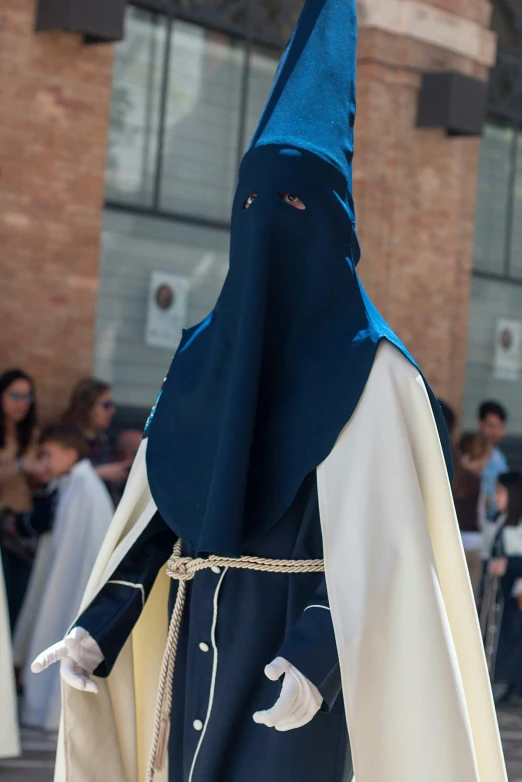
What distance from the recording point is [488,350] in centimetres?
1245

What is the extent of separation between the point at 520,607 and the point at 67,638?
19.5 ft

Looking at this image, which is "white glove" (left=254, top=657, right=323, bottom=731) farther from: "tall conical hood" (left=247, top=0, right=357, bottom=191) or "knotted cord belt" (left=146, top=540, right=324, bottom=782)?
"tall conical hood" (left=247, top=0, right=357, bottom=191)

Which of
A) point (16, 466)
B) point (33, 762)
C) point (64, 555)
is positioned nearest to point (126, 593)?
point (33, 762)

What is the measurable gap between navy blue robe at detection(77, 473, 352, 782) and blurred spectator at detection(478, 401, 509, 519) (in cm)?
572

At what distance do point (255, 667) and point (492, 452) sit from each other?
21.7 feet

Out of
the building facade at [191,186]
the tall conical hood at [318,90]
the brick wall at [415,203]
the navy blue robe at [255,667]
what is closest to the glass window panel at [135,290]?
the building facade at [191,186]

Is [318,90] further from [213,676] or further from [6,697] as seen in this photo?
[6,697]

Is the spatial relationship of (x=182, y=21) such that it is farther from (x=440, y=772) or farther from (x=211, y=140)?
(x=440, y=772)

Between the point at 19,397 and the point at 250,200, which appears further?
the point at 19,397

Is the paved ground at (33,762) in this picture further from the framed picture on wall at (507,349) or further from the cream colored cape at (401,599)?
the framed picture on wall at (507,349)

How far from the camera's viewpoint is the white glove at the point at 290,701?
2.70 meters

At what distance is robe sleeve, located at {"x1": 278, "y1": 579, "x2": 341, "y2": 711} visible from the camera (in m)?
2.79

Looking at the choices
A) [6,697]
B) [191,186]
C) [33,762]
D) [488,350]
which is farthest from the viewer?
[488,350]

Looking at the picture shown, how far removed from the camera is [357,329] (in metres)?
3.03
